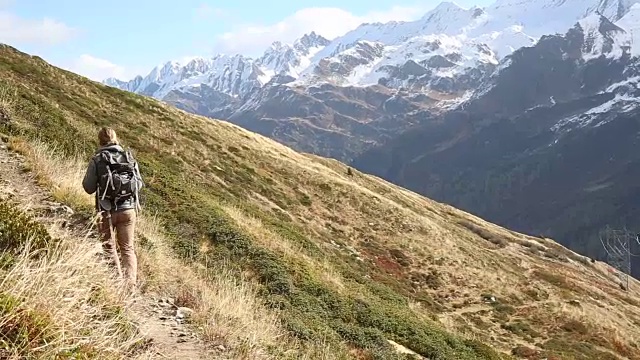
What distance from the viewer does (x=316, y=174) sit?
4938 cm

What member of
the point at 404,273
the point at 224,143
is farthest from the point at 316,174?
the point at 404,273

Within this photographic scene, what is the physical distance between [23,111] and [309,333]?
61.3 feet

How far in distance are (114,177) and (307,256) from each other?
589 inches

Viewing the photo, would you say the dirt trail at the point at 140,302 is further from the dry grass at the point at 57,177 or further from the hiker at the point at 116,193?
the hiker at the point at 116,193

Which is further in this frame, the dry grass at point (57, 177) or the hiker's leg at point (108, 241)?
the dry grass at point (57, 177)

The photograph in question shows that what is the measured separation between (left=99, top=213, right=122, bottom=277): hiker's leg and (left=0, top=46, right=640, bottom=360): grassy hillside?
116cm

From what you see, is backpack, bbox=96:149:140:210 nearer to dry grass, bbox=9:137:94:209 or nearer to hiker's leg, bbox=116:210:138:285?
hiker's leg, bbox=116:210:138:285

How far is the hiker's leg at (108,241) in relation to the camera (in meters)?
8.62

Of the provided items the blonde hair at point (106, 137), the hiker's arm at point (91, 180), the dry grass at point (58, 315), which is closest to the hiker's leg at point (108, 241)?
the hiker's arm at point (91, 180)

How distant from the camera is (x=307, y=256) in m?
23.6

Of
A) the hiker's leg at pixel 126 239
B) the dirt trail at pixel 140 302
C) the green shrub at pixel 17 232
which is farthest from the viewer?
the hiker's leg at pixel 126 239

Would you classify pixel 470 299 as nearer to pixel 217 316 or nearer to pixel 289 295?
pixel 289 295

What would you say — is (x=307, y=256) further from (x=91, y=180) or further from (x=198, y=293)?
(x=91, y=180)

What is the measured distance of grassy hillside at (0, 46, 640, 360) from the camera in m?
15.3
